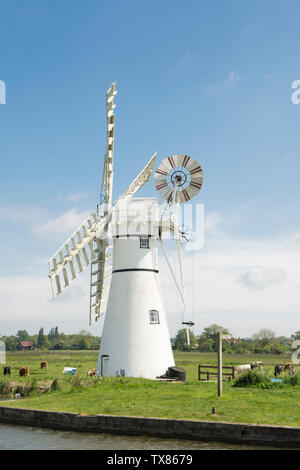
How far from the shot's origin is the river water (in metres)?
12.6

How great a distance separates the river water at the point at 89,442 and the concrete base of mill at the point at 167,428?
22 centimetres

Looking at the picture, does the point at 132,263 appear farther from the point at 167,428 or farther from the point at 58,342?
the point at 58,342

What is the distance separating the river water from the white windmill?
31.1 feet

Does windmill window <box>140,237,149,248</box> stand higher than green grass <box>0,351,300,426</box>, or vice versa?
windmill window <box>140,237,149,248</box>

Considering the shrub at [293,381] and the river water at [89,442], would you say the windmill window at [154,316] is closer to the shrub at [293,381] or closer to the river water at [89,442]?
the shrub at [293,381]

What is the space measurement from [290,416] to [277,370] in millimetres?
14174

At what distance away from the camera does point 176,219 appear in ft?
84.9

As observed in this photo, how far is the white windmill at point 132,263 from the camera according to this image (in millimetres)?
23844

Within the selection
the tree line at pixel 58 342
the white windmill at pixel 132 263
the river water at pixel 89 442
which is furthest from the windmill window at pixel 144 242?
the tree line at pixel 58 342

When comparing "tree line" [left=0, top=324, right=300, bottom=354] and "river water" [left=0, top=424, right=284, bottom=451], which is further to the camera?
"tree line" [left=0, top=324, right=300, bottom=354]

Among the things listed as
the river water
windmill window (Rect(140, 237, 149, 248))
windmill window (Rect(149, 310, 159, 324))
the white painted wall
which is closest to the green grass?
the river water

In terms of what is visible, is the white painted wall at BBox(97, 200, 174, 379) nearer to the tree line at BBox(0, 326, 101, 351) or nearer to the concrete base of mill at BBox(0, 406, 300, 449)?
the concrete base of mill at BBox(0, 406, 300, 449)

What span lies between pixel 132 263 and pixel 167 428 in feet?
39.6

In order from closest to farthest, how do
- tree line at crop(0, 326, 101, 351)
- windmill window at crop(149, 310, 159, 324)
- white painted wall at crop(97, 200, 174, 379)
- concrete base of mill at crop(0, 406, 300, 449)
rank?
concrete base of mill at crop(0, 406, 300, 449)
white painted wall at crop(97, 200, 174, 379)
windmill window at crop(149, 310, 159, 324)
tree line at crop(0, 326, 101, 351)
